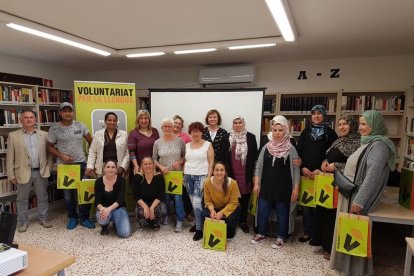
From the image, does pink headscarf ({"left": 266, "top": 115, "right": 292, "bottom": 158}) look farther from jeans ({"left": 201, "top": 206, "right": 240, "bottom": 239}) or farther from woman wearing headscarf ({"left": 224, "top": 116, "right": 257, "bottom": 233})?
jeans ({"left": 201, "top": 206, "right": 240, "bottom": 239})

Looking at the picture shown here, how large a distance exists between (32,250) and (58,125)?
7.52 feet

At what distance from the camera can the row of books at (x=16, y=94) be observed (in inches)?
149

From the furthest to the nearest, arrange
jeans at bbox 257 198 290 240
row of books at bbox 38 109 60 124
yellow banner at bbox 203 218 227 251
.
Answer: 1. row of books at bbox 38 109 60 124
2. jeans at bbox 257 198 290 240
3. yellow banner at bbox 203 218 227 251

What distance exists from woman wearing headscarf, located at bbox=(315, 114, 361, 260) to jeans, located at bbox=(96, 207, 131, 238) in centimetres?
217

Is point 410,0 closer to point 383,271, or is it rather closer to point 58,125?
point 383,271

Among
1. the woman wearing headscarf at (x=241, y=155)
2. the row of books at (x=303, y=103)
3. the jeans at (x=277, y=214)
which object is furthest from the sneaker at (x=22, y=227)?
the row of books at (x=303, y=103)

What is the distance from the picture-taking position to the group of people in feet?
9.27

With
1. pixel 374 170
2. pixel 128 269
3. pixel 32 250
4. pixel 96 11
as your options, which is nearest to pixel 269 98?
pixel 374 170

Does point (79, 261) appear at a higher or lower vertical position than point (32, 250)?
lower

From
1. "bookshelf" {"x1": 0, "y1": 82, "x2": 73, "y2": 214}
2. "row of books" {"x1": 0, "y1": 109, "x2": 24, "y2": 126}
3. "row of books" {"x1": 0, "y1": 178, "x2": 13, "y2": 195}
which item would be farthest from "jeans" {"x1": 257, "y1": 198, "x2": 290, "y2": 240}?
"row of books" {"x1": 0, "y1": 109, "x2": 24, "y2": 126}

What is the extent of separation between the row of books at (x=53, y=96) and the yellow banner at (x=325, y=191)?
4.31 meters

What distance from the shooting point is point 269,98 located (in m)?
4.68

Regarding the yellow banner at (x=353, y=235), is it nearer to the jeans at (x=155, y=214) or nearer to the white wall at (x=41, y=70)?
the jeans at (x=155, y=214)

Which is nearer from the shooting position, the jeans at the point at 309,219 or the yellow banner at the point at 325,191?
the yellow banner at the point at 325,191
